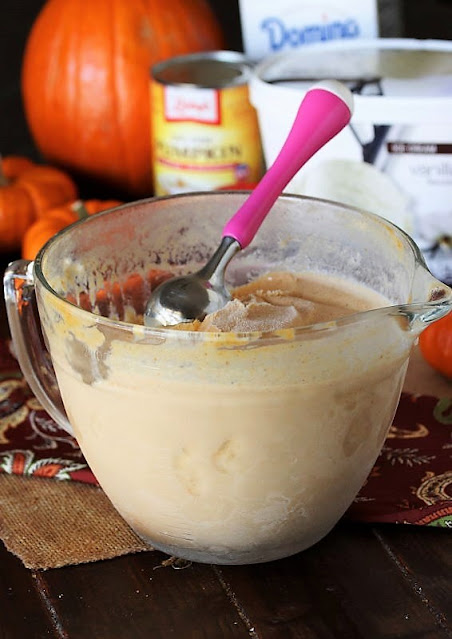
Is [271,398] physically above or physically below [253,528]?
above

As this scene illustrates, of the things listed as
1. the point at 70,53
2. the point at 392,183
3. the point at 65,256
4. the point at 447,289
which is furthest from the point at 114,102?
the point at 447,289

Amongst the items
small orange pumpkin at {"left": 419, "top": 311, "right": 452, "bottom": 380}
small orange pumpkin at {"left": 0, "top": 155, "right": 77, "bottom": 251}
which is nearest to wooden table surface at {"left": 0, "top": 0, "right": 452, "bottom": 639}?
small orange pumpkin at {"left": 419, "top": 311, "right": 452, "bottom": 380}

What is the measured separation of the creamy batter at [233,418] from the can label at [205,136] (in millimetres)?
588

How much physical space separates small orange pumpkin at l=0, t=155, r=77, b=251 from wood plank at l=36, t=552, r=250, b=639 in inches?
Answer: 27.1

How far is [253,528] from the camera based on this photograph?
64cm

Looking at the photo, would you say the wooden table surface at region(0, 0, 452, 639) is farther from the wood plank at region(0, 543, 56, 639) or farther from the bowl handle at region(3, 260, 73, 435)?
the bowl handle at region(3, 260, 73, 435)

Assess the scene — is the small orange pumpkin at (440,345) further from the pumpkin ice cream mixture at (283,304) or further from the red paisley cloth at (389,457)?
the pumpkin ice cream mixture at (283,304)

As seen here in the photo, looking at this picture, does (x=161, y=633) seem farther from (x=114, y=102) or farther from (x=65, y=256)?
(x=114, y=102)

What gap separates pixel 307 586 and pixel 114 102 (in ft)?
2.99

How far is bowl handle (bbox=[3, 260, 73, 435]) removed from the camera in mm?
702

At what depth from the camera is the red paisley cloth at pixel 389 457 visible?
A: 0.71 metres

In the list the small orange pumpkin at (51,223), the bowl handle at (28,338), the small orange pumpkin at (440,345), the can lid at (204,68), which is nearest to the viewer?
the bowl handle at (28,338)

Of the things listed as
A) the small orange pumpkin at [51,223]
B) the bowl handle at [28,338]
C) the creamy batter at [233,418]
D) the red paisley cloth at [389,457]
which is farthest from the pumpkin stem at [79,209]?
the creamy batter at [233,418]

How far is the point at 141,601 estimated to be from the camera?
2.13 ft
